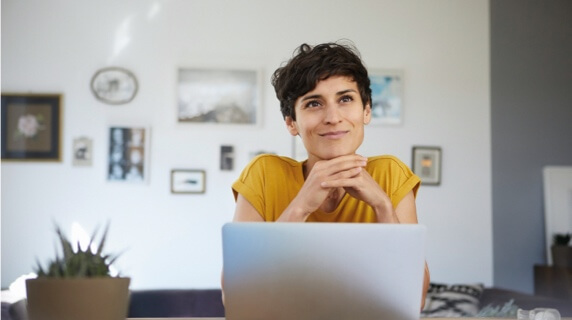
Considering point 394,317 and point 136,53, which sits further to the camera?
point 136,53

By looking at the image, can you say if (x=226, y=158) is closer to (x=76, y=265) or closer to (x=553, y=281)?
(x=553, y=281)

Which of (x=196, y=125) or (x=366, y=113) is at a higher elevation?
(x=196, y=125)

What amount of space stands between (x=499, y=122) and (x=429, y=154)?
557 mm

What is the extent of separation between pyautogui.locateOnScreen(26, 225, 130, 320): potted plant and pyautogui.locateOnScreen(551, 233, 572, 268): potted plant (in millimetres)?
4439

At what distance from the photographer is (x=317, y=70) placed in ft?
5.83

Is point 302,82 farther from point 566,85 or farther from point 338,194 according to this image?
point 566,85

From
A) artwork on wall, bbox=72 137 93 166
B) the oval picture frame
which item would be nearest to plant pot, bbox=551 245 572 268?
the oval picture frame

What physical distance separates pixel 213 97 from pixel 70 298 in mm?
4140

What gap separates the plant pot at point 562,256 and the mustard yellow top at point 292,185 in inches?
136

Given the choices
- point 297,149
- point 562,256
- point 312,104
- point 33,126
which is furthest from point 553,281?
point 312,104

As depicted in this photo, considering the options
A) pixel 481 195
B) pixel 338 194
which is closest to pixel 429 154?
pixel 481 195

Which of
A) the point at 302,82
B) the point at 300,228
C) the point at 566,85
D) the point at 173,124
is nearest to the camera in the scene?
the point at 300,228

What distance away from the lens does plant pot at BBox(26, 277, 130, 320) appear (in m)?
0.99

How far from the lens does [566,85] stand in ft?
17.8
